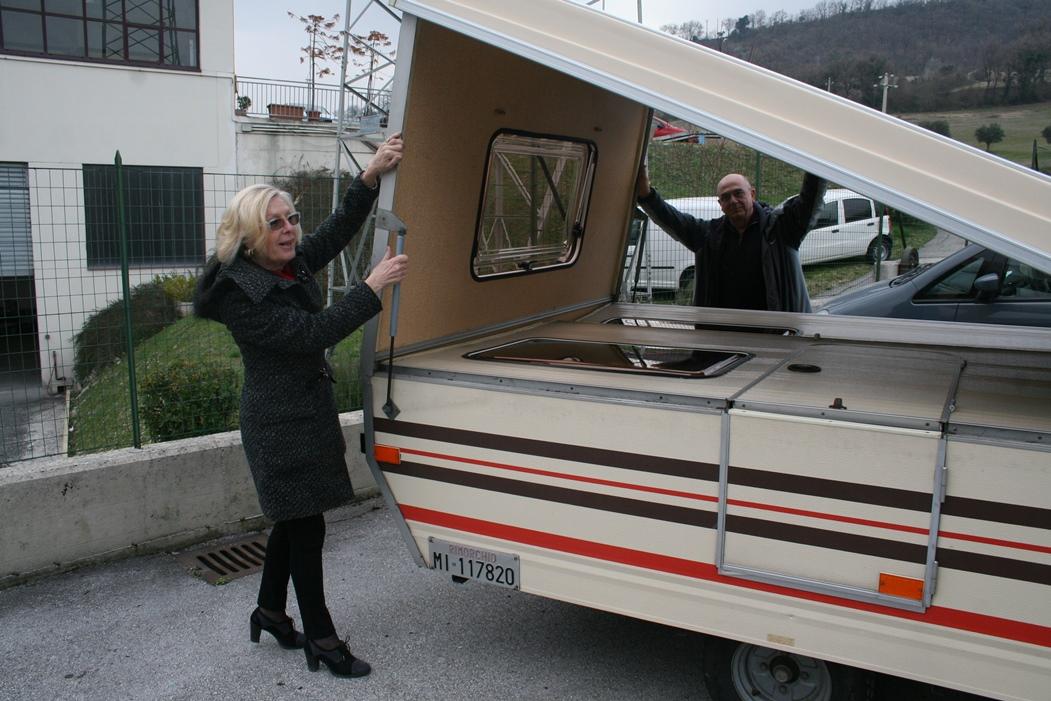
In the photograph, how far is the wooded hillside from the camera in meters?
27.3

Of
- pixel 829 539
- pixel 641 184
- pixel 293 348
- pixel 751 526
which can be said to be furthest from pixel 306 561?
pixel 641 184

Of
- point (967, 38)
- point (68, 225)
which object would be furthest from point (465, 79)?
point (967, 38)

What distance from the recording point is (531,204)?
4609 mm

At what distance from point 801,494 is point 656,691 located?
126cm

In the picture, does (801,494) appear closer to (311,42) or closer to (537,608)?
(537,608)

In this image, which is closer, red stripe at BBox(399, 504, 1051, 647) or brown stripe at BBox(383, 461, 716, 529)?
red stripe at BBox(399, 504, 1051, 647)

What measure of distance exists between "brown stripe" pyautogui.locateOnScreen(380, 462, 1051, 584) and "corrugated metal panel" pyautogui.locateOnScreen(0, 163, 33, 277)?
3.81m

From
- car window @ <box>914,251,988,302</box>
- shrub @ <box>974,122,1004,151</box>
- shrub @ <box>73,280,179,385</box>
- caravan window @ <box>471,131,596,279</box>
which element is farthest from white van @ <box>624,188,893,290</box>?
shrub @ <box>974,122,1004,151</box>

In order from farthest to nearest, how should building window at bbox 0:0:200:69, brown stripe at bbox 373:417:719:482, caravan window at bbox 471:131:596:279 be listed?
building window at bbox 0:0:200:69
caravan window at bbox 471:131:596:279
brown stripe at bbox 373:417:719:482

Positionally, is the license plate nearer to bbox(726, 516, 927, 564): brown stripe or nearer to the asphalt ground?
the asphalt ground

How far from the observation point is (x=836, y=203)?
40.7 ft

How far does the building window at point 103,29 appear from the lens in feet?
69.2

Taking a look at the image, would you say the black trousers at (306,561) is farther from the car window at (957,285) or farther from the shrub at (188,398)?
the car window at (957,285)

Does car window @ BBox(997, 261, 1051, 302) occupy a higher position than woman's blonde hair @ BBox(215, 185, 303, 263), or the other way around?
woman's blonde hair @ BBox(215, 185, 303, 263)
